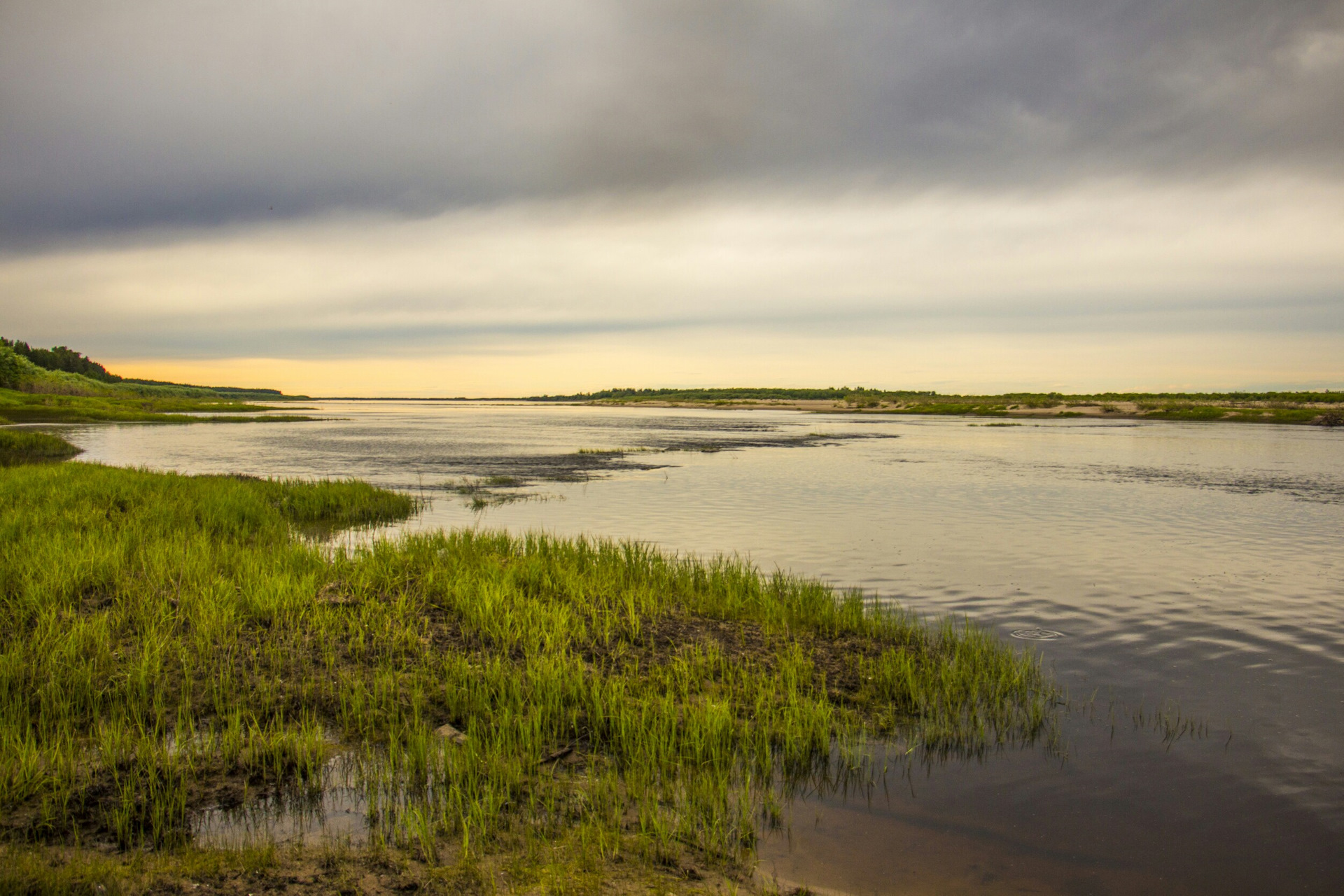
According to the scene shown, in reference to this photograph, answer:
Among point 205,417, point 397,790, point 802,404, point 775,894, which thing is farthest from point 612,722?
point 802,404

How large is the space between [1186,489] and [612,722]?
3355 cm

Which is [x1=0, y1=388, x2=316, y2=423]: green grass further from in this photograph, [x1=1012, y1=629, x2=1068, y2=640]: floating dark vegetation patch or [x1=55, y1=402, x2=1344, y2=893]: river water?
[x1=1012, y1=629, x2=1068, y2=640]: floating dark vegetation patch

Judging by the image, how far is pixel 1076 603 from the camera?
14.6 metres

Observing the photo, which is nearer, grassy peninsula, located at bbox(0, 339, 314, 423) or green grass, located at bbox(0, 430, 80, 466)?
green grass, located at bbox(0, 430, 80, 466)

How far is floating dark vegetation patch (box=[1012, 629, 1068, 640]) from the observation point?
12.2 meters

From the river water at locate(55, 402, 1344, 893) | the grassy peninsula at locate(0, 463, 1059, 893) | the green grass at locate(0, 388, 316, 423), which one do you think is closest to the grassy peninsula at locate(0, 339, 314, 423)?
the green grass at locate(0, 388, 316, 423)

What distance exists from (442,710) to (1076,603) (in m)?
12.4

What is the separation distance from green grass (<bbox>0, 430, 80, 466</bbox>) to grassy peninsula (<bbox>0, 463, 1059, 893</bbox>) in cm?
3342

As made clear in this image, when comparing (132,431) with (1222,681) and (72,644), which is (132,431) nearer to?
(72,644)

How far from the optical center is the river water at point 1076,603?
20.6 ft

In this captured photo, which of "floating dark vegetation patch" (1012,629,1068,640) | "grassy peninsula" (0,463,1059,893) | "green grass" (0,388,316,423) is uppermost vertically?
"green grass" (0,388,316,423)

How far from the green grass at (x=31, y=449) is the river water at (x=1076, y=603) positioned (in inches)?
93.5

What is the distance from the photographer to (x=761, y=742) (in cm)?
760

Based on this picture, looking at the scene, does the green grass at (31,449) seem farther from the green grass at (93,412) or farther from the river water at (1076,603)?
the green grass at (93,412)
